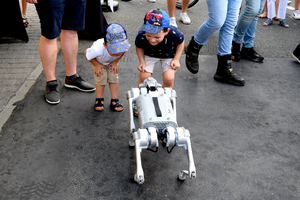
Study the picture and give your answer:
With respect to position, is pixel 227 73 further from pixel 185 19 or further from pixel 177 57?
pixel 185 19

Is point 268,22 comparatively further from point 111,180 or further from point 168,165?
point 111,180

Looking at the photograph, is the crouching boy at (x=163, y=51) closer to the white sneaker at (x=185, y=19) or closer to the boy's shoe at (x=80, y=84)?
the boy's shoe at (x=80, y=84)

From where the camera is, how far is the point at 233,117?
2.96 metres

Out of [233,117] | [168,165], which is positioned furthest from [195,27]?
[168,165]

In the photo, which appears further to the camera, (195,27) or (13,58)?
(195,27)

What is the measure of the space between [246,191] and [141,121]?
0.96m

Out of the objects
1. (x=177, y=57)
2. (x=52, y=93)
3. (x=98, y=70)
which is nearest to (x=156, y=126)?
(x=177, y=57)

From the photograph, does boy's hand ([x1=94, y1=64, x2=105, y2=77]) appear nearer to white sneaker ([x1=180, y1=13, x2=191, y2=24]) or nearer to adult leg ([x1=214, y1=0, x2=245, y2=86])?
adult leg ([x1=214, y1=0, x2=245, y2=86])

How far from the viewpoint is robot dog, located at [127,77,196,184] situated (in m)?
1.85

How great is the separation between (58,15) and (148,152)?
1.67 metres

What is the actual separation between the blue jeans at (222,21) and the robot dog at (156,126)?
1500 mm

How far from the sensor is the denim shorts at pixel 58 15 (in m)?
2.71

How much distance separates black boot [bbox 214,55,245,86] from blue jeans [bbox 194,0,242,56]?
0.28ft

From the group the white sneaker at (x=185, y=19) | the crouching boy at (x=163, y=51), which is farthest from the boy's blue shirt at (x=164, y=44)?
the white sneaker at (x=185, y=19)
